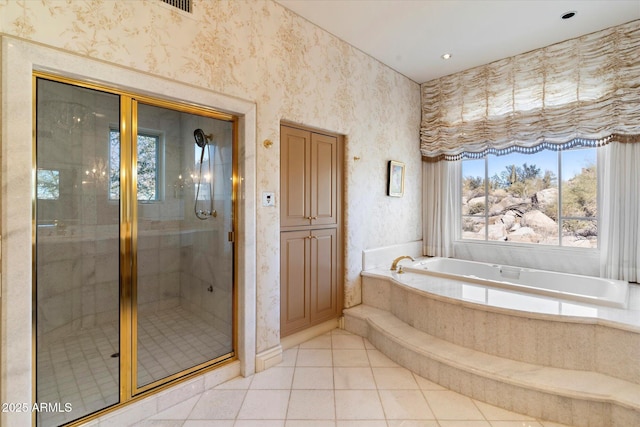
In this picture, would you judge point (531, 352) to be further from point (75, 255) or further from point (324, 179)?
point (75, 255)

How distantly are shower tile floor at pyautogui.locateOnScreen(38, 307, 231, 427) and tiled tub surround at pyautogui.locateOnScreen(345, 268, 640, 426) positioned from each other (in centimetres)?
162

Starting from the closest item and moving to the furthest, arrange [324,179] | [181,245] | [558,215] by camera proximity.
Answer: [181,245], [324,179], [558,215]

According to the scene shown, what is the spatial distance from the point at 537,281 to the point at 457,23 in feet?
8.84

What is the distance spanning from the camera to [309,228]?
2826mm

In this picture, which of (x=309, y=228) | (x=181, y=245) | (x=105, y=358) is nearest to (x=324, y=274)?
(x=309, y=228)

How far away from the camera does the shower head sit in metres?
2.24

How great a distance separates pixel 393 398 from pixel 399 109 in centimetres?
318

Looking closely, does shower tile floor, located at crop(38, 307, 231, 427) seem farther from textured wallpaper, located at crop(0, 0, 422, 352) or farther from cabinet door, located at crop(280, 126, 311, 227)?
cabinet door, located at crop(280, 126, 311, 227)

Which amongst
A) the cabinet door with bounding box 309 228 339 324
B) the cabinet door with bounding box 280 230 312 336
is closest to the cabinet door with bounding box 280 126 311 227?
the cabinet door with bounding box 280 230 312 336

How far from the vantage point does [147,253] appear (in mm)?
2008

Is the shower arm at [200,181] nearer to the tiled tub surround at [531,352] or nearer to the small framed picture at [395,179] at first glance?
the tiled tub surround at [531,352]

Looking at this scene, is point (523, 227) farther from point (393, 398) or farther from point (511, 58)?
point (393, 398)

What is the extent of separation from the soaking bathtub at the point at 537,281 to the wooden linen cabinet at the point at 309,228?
934 mm

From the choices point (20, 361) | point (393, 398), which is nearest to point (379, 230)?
point (393, 398)
